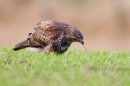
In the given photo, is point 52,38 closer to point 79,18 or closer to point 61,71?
point 61,71

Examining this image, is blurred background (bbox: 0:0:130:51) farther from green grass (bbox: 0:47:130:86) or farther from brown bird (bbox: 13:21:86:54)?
green grass (bbox: 0:47:130:86)

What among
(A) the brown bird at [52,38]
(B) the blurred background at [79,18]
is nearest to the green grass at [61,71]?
(A) the brown bird at [52,38]

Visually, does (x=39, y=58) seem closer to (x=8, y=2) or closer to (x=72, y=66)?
(x=72, y=66)

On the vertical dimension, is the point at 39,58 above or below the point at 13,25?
above

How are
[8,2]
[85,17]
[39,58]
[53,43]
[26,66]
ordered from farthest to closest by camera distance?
[8,2] → [85,17] → [53,43] → [39,58] → [26,66]

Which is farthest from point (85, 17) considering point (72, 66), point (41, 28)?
point (72, 66)
